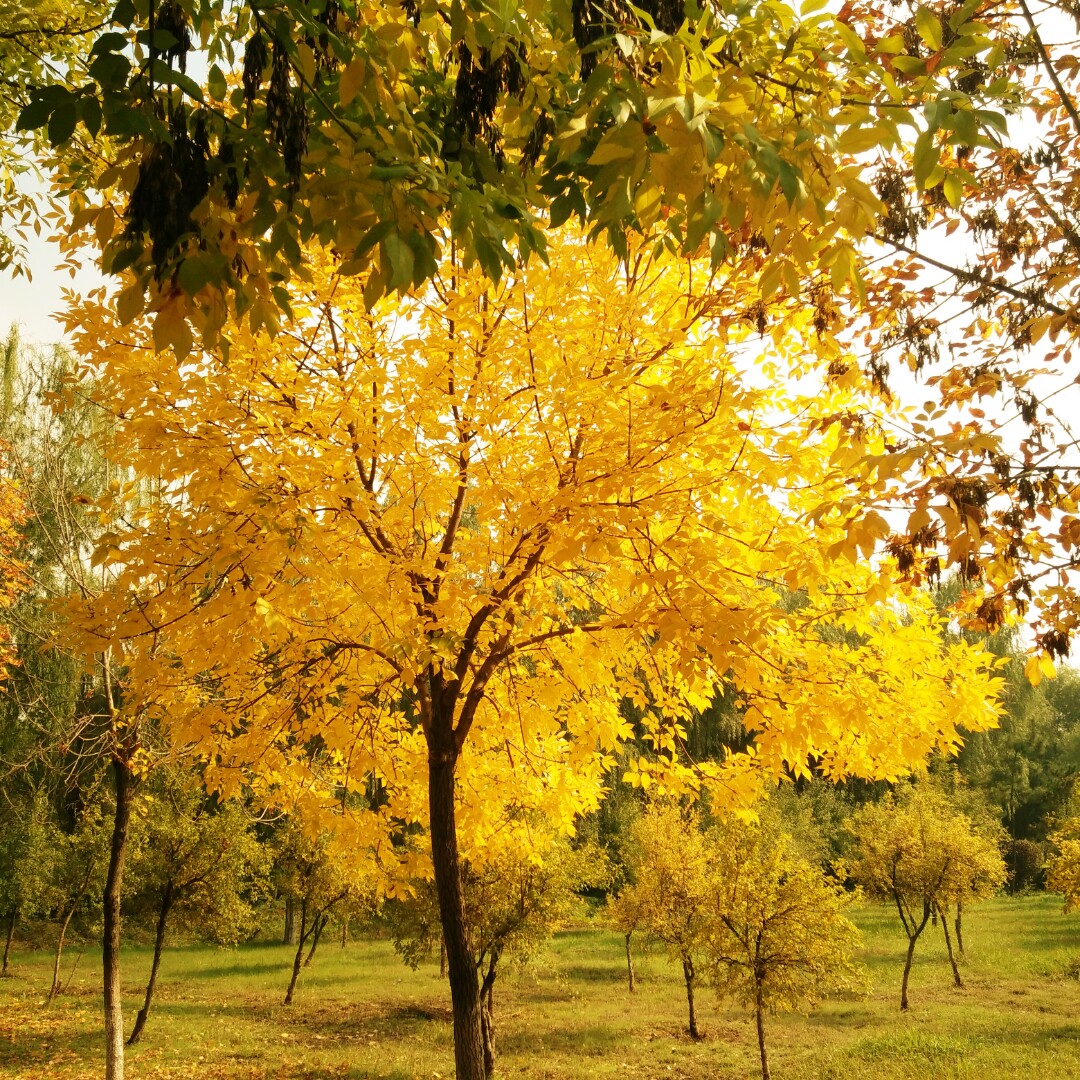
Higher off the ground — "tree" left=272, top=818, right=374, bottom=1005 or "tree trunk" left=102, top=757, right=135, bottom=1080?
"tree trunk" left=102, top=757, right=135, bottom=1080

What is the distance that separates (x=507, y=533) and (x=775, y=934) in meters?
11.9

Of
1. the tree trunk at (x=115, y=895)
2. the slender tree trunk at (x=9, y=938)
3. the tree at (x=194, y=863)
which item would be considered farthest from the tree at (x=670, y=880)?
the slender tree trunk at (x=9, y=938)

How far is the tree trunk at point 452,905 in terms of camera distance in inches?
184

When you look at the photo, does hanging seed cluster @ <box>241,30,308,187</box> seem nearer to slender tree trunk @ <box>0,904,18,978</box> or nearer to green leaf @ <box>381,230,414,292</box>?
green leaf @ <box>381,230,414,292</box>

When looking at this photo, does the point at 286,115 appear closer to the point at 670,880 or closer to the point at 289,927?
the point at 670,880

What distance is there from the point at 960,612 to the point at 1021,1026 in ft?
46.8

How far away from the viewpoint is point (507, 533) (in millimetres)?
4355

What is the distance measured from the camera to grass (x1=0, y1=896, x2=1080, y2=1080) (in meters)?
11.5

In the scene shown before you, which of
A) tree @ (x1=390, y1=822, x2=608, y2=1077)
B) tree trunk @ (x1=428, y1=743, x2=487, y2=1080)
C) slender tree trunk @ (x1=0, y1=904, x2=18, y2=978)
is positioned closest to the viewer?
tree trunk @ (x1=428, y1=743, x2=487, y2=1080)

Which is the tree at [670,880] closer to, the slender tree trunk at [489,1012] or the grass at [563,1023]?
the grass at [563,1023]

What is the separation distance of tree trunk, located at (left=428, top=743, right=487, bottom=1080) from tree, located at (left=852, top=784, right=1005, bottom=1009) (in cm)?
1562

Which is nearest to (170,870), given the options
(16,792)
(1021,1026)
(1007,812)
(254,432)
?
(16,792)

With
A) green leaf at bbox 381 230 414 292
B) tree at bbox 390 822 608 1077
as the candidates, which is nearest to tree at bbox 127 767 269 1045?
tree at bbox 390 822 608 1077

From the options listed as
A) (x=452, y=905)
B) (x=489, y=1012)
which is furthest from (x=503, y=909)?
(x=452, y=905)
